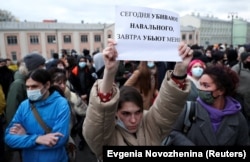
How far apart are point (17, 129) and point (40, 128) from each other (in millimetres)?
228

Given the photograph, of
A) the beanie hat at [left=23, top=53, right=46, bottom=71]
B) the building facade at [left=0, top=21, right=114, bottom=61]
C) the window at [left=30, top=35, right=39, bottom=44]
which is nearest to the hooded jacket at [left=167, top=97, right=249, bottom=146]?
the beanie hat at [left=23, top=53, right=46, bottom=71]

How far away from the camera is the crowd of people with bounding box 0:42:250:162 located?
1601 mm

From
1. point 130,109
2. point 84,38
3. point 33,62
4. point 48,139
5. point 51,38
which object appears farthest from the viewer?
point 84,38

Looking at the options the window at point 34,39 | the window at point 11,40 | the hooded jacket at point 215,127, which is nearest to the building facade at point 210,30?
the window at point 34,39

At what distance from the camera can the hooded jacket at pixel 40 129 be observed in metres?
2.48

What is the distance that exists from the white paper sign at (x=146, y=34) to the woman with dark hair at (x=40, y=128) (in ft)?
4.36

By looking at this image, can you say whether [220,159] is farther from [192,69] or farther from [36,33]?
[36,33]

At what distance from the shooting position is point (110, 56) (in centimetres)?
150

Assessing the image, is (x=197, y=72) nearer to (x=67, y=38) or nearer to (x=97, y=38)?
(x=67, y=38)

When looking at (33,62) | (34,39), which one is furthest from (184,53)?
(34,39)

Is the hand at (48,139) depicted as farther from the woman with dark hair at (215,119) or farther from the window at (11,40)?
the window at (11,40)

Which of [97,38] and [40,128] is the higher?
[97,38]

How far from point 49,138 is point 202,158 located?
1409mm

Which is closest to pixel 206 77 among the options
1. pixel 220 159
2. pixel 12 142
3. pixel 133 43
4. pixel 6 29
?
pixel 220 159
